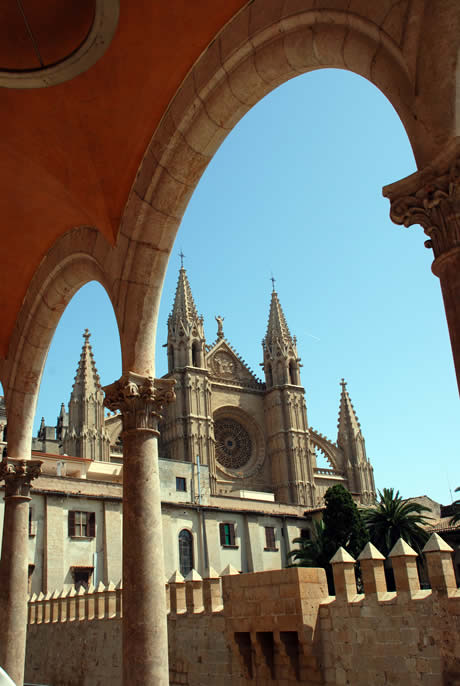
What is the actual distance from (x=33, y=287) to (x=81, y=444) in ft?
85.0

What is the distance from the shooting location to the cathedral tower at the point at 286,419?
41.5m

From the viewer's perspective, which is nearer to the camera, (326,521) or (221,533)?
(326,521)

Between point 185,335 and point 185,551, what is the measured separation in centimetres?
1932

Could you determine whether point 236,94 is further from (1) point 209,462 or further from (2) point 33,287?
(1) point 209,462

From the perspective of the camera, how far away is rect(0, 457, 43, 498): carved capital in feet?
27.6

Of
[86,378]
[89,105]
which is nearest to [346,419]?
[86,378]

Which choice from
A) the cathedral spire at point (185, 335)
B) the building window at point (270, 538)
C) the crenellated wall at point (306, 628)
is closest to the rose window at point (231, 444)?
the cathedral spire at point (185, 335)

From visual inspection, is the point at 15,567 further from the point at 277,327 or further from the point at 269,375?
the point at 277,327

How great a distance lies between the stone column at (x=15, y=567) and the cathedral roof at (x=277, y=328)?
38.8m

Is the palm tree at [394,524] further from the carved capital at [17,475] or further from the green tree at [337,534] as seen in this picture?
the carved capital at [17,475]

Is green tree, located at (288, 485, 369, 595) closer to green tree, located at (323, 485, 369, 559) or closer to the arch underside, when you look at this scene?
green tree, located at (323, 485, 369, 559)

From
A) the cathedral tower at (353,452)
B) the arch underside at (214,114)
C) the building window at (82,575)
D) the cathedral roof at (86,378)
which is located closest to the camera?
the arch underside at (214,114)

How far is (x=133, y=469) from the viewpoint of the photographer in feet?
18.4

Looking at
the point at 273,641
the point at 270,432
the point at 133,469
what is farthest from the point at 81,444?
the point at 133,469
